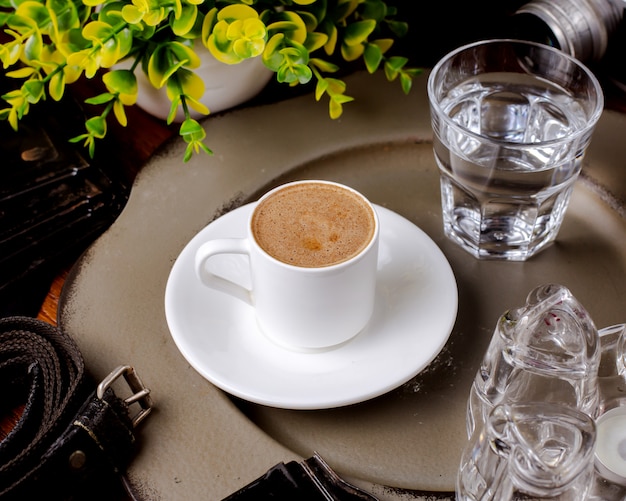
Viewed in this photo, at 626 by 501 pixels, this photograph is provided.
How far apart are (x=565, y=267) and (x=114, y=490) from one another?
484mm

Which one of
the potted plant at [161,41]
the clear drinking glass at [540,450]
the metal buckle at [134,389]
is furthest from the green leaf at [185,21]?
the clear drinking glass at [540,450]

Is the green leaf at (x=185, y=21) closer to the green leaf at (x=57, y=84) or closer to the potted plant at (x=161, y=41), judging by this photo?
the potted plant at (x=161, y=41)

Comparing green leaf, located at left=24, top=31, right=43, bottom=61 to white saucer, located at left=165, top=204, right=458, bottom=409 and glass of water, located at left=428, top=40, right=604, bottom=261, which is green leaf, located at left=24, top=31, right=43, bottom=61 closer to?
white saucer, located at left=165, top=204, right=458, bottom=409

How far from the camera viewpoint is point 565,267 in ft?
2.43

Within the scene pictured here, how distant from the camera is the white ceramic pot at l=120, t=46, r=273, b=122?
831 mm

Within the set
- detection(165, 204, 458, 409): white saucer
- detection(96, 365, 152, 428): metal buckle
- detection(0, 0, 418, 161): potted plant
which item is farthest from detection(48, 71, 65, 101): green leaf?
detection(96, 365, 152, 428): metal buckle

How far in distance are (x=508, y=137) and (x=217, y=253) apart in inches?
15.3

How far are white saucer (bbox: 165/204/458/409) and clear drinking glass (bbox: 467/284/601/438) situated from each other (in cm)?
7

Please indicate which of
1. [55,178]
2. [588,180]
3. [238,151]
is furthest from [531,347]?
[55,178]

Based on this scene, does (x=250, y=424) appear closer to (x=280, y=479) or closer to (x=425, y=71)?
(x=280, y=479)

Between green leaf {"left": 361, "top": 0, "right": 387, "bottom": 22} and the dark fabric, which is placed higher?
green leaf {"left": 361, "top": 0, "right": 387, "bottom": 22}

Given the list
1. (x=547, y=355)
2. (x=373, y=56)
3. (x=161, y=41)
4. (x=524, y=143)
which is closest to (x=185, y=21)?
(x=161, y=41)

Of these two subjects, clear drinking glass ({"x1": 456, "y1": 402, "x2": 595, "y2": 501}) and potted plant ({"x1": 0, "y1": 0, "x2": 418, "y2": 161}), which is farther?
potted plant ({"x1": 0, "y1": 0, "x2": 418, "y2": 161})

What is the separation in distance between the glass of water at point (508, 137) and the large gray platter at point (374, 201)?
32mm
